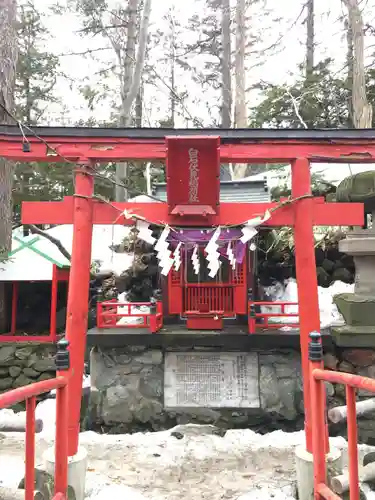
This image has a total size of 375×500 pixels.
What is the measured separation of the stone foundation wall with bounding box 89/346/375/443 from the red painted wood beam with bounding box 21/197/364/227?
2.97 meters

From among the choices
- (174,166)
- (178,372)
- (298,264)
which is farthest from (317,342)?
(178,372)

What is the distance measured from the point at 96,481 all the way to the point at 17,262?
22.2ft

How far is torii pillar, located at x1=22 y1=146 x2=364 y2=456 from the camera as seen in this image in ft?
14.2

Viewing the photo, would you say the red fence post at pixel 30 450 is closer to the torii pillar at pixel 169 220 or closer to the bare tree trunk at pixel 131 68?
the torii pillar at pixel 169 220

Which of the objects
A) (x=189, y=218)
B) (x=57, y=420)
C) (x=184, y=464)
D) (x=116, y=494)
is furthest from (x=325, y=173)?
(x=57, y=420)

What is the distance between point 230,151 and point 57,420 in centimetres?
323

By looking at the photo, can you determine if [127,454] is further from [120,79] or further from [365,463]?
[120,79]

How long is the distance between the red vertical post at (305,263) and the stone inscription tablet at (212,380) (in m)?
→ 2.45

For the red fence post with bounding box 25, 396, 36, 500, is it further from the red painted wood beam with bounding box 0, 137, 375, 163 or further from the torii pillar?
the red painted wood beam with bounding box 0, 137, 375, 163

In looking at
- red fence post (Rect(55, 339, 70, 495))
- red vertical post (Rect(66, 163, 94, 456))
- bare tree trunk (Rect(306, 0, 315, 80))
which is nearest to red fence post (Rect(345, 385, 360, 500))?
red fence post (Rect(55, 339, 70, 495))

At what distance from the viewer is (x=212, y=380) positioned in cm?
678

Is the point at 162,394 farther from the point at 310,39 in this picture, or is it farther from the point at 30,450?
the point at 310,39

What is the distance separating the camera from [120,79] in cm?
1734

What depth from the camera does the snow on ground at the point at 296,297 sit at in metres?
8.03
